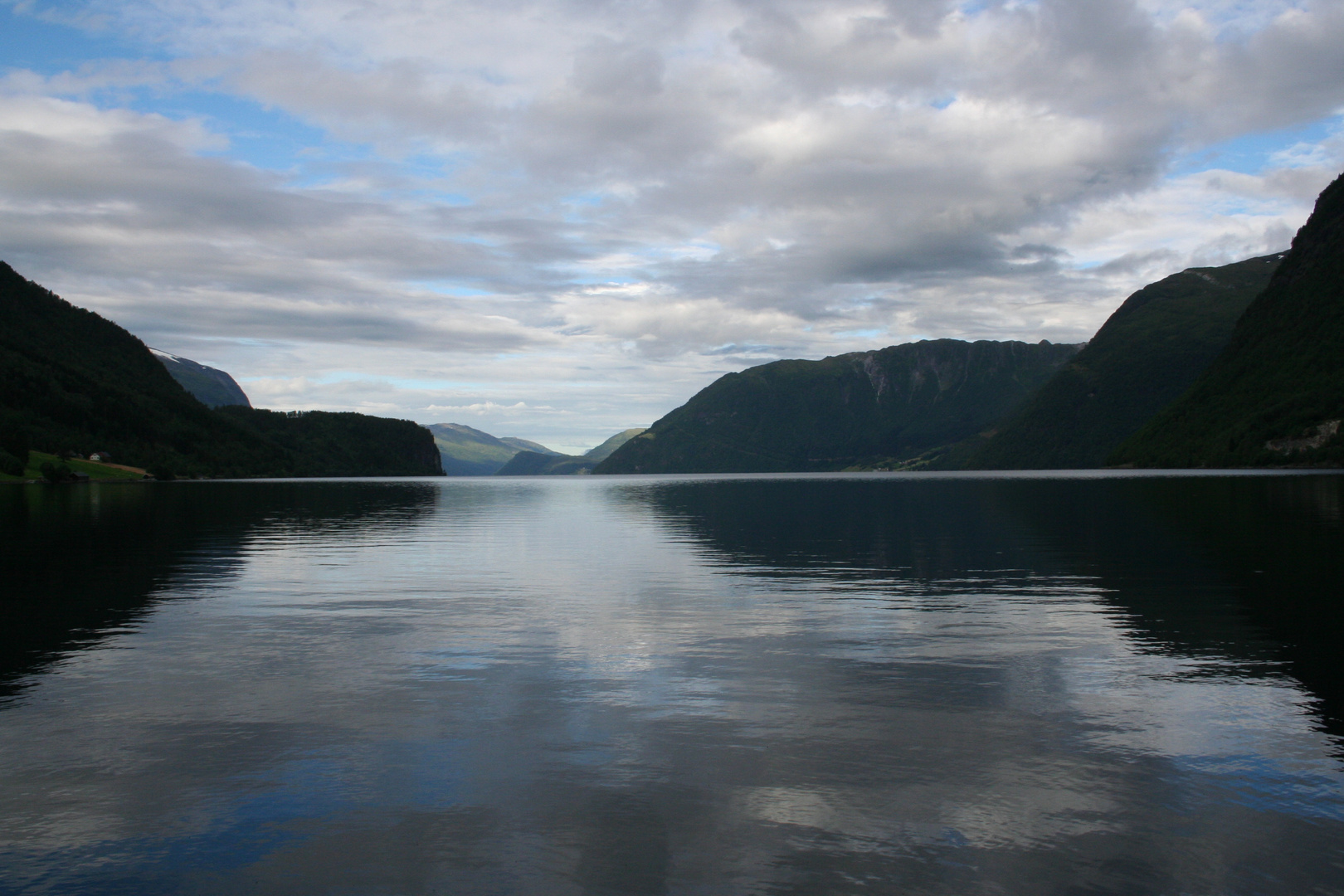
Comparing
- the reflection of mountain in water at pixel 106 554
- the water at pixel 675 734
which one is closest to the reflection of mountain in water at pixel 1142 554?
the water at pixel 675 734

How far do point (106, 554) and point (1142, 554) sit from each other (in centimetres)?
5630

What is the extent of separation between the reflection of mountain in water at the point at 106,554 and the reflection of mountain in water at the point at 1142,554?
86.4 feet

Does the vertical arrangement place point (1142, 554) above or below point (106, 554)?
below

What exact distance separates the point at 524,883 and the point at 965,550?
4370 cm

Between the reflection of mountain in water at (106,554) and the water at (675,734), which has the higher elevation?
the reflection of mountain in water at (106,554)

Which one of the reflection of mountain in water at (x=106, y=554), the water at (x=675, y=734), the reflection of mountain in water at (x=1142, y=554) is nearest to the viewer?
the water at (x=675, y=734)

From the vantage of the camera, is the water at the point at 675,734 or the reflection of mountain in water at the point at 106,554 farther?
the reflection of mountain in water at the point at 106,554

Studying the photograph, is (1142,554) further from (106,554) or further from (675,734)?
(106,554)

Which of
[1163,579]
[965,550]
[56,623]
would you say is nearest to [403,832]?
[56,623]

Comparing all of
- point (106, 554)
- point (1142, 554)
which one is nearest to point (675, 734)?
point (1142, 554)

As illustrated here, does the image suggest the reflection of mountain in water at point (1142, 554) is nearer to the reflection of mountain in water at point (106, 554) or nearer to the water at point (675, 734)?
the water at point (675, 734)

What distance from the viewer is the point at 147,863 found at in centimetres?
1047

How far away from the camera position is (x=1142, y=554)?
45.2 meters

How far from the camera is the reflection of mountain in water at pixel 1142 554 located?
24219 mm
